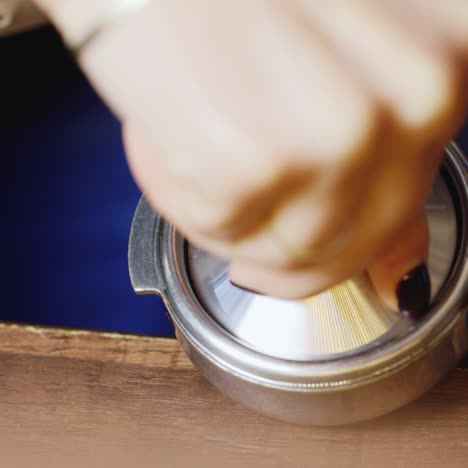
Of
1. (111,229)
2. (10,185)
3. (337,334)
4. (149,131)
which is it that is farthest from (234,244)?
(10,185)

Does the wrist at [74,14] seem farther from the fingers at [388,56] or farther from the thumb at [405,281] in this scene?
the thumb at [405,281]

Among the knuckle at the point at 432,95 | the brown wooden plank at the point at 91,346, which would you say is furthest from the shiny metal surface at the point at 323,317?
the knuckle at the point at 432,95

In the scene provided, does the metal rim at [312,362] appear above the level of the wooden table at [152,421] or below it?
above

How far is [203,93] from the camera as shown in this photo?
0.25 metres

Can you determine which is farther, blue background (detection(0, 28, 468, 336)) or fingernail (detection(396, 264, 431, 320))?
blue background (detection(0, 28, 468, 336))

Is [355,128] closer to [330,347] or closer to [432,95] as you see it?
[432,95]

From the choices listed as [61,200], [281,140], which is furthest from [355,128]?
[61,200]

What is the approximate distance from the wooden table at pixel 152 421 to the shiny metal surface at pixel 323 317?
0.11 meters

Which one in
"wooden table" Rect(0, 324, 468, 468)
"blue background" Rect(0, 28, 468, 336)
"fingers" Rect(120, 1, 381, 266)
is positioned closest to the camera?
"fingers" Rect(120, 1, 381, 266)

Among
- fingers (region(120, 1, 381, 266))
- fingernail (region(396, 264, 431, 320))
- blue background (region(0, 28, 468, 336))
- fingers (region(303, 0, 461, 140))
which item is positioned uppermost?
fingers (region(303, 0, 461, 140))

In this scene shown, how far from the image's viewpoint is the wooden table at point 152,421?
540mm

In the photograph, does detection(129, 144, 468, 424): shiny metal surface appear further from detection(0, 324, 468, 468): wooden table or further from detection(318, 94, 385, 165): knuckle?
detection(318, 94, 385, 165): knuckle

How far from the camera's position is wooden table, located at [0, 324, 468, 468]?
540 millimetres

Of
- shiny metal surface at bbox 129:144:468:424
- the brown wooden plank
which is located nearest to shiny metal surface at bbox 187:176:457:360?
shiny metal surface at bbox 129:144:468:424
